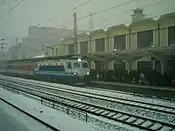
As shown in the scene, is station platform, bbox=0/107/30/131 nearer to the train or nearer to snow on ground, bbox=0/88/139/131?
snow on ground, bbox=0/88/139/131

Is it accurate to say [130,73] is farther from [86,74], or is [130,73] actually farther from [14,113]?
[14,113]

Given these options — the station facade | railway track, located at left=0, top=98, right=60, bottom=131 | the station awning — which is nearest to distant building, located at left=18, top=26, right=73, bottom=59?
the station facade

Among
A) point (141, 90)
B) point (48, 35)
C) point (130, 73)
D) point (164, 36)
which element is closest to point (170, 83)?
point (141, 90)

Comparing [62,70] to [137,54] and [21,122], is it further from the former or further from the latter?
[21,122]

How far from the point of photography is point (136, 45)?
37.5 meters

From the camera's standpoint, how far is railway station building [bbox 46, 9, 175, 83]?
27942 mm

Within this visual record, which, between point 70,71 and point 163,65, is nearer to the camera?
point 163,65

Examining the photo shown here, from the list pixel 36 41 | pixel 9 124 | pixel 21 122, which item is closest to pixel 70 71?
pixel 21 122

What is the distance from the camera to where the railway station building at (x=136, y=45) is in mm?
27942

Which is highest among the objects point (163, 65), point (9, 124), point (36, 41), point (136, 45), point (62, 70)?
point (36, 41)

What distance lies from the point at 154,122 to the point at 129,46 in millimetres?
28263

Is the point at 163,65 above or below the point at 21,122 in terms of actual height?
above

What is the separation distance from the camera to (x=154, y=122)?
1101 cm

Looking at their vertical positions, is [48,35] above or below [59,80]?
above
